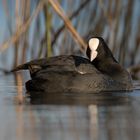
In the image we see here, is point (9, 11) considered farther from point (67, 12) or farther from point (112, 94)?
point (112, 94)

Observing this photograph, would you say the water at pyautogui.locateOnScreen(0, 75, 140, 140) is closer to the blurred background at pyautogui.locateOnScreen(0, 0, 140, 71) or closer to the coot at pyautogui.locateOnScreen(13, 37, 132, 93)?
the coot at pyautogui.locateOnScreen(13, 37, 132, 93)

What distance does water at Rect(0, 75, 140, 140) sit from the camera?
4180 mm

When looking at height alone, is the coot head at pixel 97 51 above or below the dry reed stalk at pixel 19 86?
above

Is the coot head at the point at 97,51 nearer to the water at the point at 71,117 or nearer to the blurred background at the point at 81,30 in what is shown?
the water at the point at 71,117

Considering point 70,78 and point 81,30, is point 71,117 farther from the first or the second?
point 81,30

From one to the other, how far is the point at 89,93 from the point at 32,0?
304cm

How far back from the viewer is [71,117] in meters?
4.93

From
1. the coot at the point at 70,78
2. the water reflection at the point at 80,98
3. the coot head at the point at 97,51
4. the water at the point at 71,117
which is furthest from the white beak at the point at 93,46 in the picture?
the water at the point at 71,117

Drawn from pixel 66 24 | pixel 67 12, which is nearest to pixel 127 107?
pixel 66 24

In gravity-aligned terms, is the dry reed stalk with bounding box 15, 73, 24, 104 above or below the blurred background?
below

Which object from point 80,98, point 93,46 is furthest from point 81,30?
point 80,98

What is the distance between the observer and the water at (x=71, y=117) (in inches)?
165

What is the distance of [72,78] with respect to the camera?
7.10 m

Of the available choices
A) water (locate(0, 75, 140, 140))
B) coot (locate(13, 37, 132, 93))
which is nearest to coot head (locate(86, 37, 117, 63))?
coot (locate(13, 37, 132, 93))
